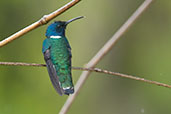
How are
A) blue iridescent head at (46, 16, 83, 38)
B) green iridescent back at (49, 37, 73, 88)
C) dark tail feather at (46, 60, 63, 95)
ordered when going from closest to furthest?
dark tail feather at (46, 60, 63, 95), green iridescent back at (49, 37, 73, 88), blue iridescent head at (46, 16, 83, 38)


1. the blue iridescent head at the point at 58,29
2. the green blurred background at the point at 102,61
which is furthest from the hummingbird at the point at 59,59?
the green blurred background at the point at 102,61

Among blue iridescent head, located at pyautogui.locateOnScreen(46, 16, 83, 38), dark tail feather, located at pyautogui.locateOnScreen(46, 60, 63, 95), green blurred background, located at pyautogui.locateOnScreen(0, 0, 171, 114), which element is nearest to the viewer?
dark tail feather, located at pyautogui.locateOnScreen(46, 60, 63, 95)

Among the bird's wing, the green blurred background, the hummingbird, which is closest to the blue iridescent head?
the hummingbird

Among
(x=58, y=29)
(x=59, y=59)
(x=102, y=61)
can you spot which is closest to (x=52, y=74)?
(x=59, y=59)

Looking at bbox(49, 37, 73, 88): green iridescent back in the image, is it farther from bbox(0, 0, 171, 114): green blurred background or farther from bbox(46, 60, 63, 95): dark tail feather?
bbox(0, 0, 171, 114): green blurred background

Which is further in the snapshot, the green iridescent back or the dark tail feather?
the green iridescent back
